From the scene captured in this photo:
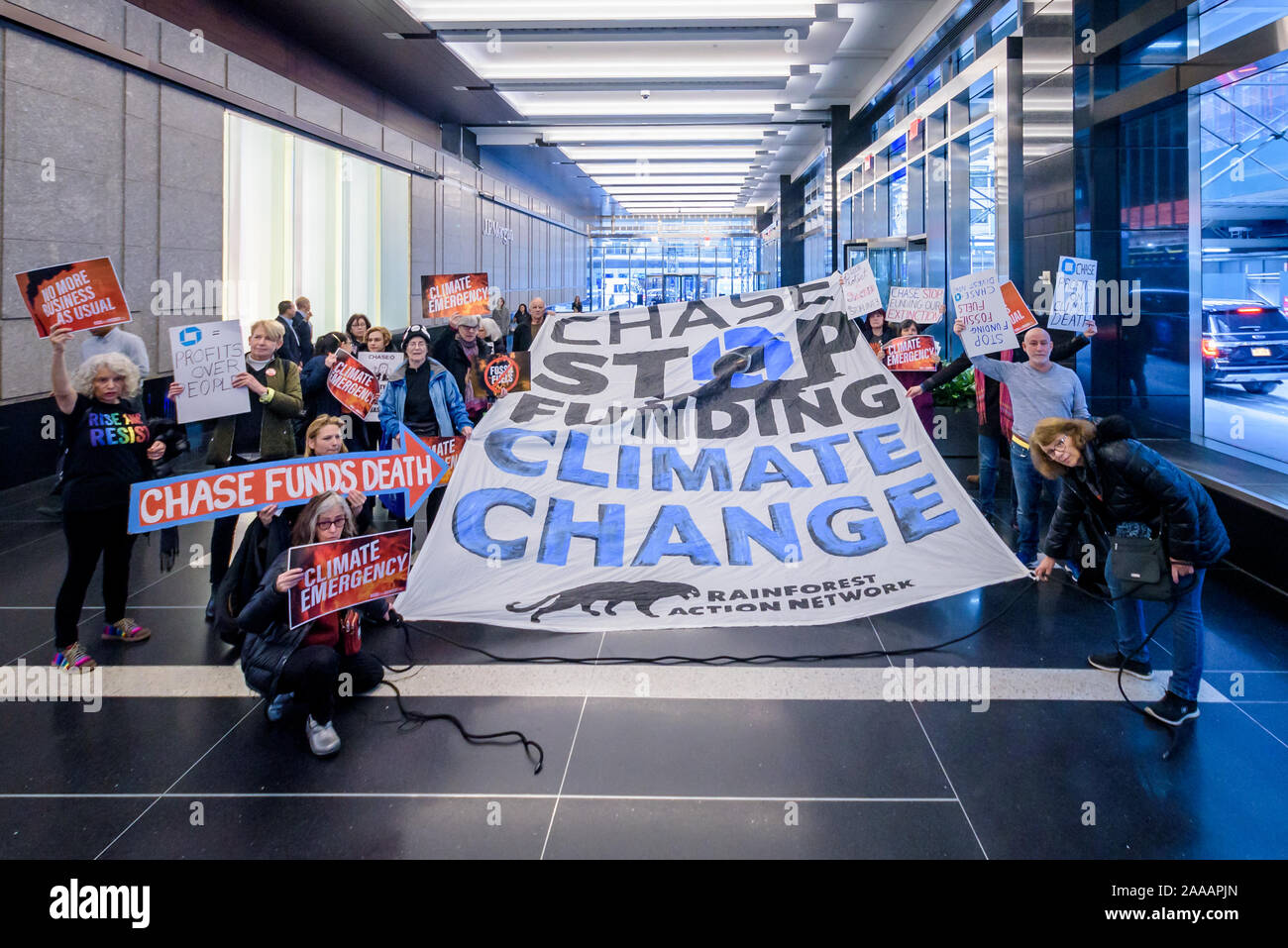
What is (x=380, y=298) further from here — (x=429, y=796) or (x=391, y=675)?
(x=429, y=796)

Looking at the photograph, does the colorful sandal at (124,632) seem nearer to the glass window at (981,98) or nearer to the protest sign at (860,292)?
the protest sign at (860,292)

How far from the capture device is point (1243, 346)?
295 inches

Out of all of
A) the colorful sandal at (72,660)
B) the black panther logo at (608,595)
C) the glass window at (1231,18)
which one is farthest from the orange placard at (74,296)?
the glass window at (1231,18)

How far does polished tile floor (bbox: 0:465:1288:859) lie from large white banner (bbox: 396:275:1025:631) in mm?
279

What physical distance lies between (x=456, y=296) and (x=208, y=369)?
5.09 metres

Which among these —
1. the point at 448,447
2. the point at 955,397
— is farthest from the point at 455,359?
the point at 955,397

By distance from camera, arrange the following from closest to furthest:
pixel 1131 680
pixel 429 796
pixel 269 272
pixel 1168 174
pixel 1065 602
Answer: pixel 429 796 < pixel 1131 680 < pixel 1065 602 < pixel 1168 174 < pixel 269 272

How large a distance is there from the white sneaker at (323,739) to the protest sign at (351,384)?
368 centimetres

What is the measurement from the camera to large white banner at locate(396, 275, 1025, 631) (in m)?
4.86

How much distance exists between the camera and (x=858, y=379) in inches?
242

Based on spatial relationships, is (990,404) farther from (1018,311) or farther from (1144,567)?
(1144,567)

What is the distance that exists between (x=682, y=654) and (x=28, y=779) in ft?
9.91

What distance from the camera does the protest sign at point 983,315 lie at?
605 centimetres
